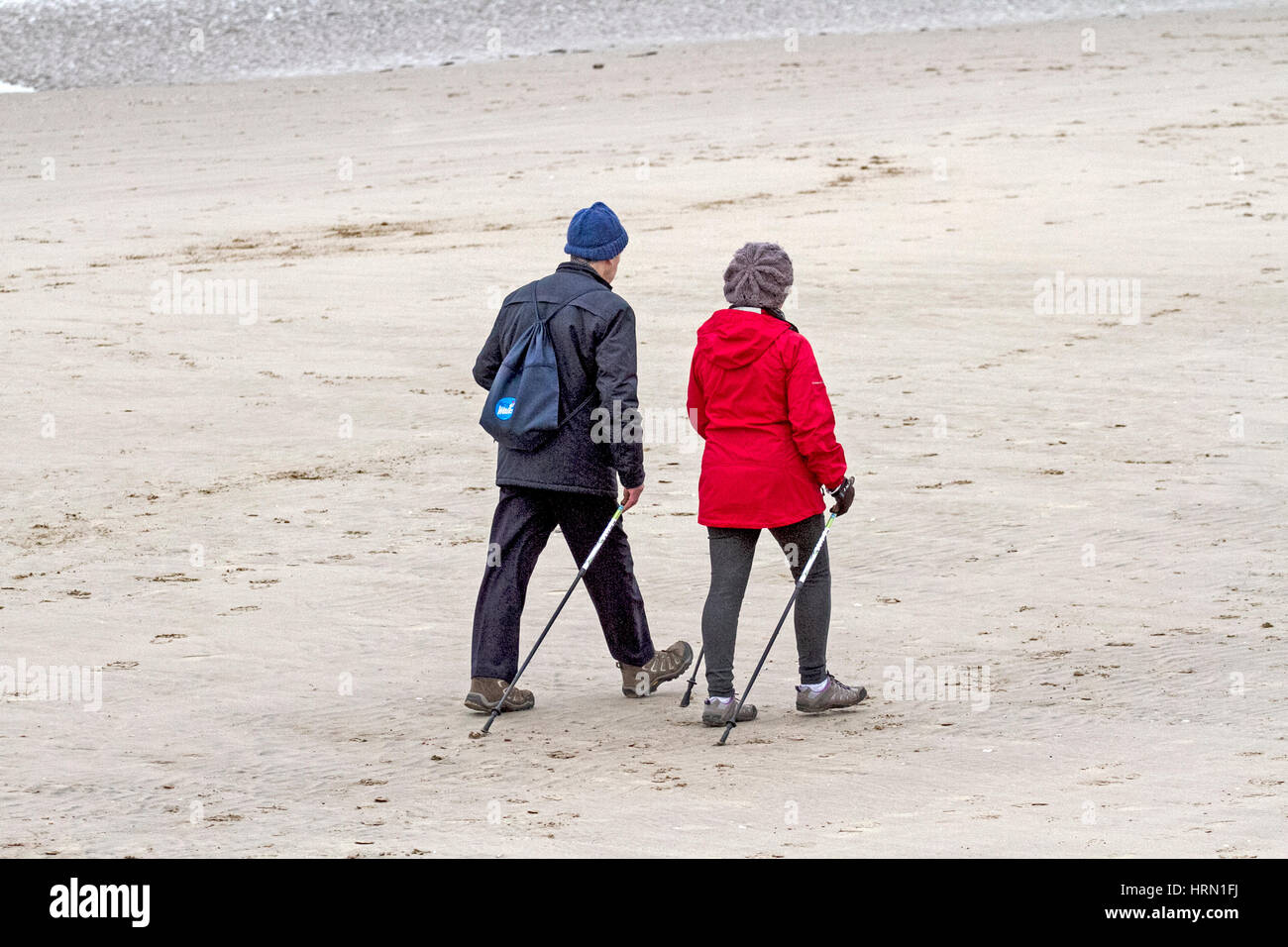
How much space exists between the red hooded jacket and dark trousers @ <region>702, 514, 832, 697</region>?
4.4 inches

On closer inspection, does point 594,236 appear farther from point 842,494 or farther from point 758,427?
point 842,494

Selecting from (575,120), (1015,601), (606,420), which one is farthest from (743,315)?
(575,120)

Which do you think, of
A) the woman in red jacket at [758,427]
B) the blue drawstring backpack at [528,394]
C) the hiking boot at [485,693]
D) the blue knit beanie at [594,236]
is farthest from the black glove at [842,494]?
the hiking boot at [485,693]

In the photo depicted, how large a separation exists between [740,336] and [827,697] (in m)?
1.30

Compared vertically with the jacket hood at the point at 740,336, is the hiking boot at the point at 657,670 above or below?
below

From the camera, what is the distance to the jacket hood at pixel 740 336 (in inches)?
227

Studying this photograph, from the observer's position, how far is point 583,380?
19.7 ft

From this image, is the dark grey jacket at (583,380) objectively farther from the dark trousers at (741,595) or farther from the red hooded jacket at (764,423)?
the dark trousers at (741,595)

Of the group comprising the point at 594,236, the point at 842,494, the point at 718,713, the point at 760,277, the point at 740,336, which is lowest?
the point at 718,713

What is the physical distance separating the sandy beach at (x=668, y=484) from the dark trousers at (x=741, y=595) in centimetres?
22

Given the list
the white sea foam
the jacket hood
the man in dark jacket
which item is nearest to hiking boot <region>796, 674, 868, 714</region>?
the man in dark jacket

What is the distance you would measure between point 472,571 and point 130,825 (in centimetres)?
308

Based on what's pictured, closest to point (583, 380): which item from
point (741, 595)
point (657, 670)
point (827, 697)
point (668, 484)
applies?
point (741, 595)

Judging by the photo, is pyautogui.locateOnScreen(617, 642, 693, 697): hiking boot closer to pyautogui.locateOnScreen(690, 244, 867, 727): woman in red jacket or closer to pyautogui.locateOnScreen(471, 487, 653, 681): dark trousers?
pyautogui.locateOnScreen(471, 487, 653, 681): dark trousers
